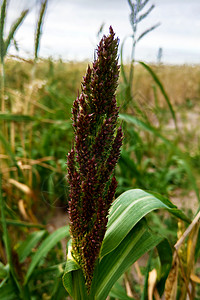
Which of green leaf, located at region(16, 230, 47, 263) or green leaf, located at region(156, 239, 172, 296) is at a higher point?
green leaf, located at region(156, 239, 172, 296)

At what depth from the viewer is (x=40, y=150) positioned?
327 centimetres

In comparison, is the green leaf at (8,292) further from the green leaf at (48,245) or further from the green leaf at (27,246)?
the green leaf at (27,246)

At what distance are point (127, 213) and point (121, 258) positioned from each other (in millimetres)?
150

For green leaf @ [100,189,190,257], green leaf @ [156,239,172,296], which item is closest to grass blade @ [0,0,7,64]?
green leaf @ [100,189,190,257]

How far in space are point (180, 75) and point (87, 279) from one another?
10.1m

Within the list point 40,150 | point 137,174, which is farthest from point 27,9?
point 40,150

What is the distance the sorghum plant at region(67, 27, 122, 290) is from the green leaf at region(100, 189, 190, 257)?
0.12m

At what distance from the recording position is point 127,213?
2.96 feet

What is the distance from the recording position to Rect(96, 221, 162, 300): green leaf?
913 mm

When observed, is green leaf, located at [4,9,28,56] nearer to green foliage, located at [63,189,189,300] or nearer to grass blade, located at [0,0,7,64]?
grass blade, located at [0,0,7,64]

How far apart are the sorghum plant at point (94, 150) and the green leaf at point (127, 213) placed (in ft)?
0.40

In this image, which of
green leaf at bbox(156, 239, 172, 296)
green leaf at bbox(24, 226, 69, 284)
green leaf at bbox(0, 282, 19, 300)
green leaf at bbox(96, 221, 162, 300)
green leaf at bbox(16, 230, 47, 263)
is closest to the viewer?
green leaf at bbox(96, 221, 162, 300)

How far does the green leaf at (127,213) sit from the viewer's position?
33.7 inches

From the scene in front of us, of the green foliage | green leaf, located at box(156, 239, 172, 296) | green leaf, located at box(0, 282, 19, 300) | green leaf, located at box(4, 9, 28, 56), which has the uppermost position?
green leaf, located at box(4, 9, 28, 56)
